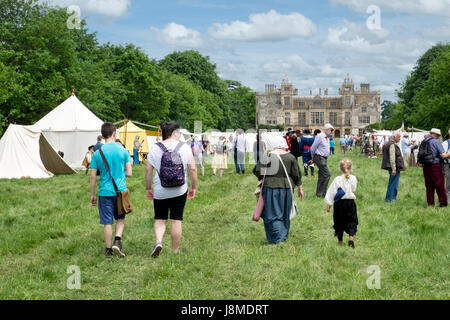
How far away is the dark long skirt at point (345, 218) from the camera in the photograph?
739 centimetres

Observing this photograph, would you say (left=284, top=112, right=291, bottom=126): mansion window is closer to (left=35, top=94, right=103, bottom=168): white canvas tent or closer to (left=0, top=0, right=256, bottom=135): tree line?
(left=0, top=0, right=256, bottom=135): tree line

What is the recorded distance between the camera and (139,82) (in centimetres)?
5253

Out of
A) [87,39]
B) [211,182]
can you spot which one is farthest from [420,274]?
[87,39]

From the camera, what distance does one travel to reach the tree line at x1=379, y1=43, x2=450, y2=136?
43.2 meters

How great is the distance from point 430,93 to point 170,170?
153 feet

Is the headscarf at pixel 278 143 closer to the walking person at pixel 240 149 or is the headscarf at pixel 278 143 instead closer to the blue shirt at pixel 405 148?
the walking person at pixel 240 149

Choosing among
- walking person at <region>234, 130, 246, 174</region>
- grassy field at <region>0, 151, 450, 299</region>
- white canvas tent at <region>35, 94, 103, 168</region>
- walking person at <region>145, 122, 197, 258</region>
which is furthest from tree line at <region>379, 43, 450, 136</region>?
walking person at <region>145, 122, 197, 258</region>

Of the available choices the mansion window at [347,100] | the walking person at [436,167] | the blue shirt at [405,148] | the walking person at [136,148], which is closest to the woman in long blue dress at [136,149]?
the walking person at [136,148]

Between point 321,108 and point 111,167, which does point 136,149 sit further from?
point 321,108

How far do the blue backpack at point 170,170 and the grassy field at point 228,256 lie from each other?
93 cm

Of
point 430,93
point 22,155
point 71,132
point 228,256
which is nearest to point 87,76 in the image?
point 71,132

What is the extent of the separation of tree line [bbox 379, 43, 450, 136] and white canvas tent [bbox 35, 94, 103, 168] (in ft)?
90.6

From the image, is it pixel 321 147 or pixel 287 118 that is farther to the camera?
pixel 287 118

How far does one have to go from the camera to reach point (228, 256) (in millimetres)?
6777
